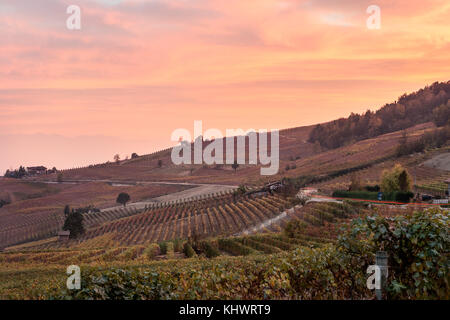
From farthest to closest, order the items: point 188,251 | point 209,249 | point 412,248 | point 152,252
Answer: point 152,252
point 188,251
point 209,249
point 412,248

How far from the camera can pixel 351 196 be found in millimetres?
39094

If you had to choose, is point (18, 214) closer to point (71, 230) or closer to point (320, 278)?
point (71, 230)

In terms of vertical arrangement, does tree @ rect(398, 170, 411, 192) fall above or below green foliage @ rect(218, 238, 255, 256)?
above

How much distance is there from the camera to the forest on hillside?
12444cm

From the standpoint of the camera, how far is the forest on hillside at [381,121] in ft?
408

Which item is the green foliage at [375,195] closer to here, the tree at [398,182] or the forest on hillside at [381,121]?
the tree at [398,182]

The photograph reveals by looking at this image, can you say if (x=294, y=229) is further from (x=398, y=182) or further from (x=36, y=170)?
(x=36, y=170)

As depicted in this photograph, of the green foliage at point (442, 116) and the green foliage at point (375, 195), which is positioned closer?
the green foliage at point (375, 195)

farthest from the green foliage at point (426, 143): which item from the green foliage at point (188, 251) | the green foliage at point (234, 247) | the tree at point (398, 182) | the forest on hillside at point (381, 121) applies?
the green foliage at point (188, 251)

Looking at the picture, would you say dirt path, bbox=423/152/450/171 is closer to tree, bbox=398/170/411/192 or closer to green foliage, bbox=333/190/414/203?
tree, bbox=398/170/411/192

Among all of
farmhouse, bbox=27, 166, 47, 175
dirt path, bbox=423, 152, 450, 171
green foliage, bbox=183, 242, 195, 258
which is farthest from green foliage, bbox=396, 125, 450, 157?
farmhouse, bbox=27, 166, 47, 175

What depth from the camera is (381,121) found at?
12681 centimetres

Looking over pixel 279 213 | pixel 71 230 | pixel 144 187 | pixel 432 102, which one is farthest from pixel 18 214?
pixel 432 102

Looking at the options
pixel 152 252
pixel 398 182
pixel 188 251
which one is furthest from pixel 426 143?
pixel 152 252
